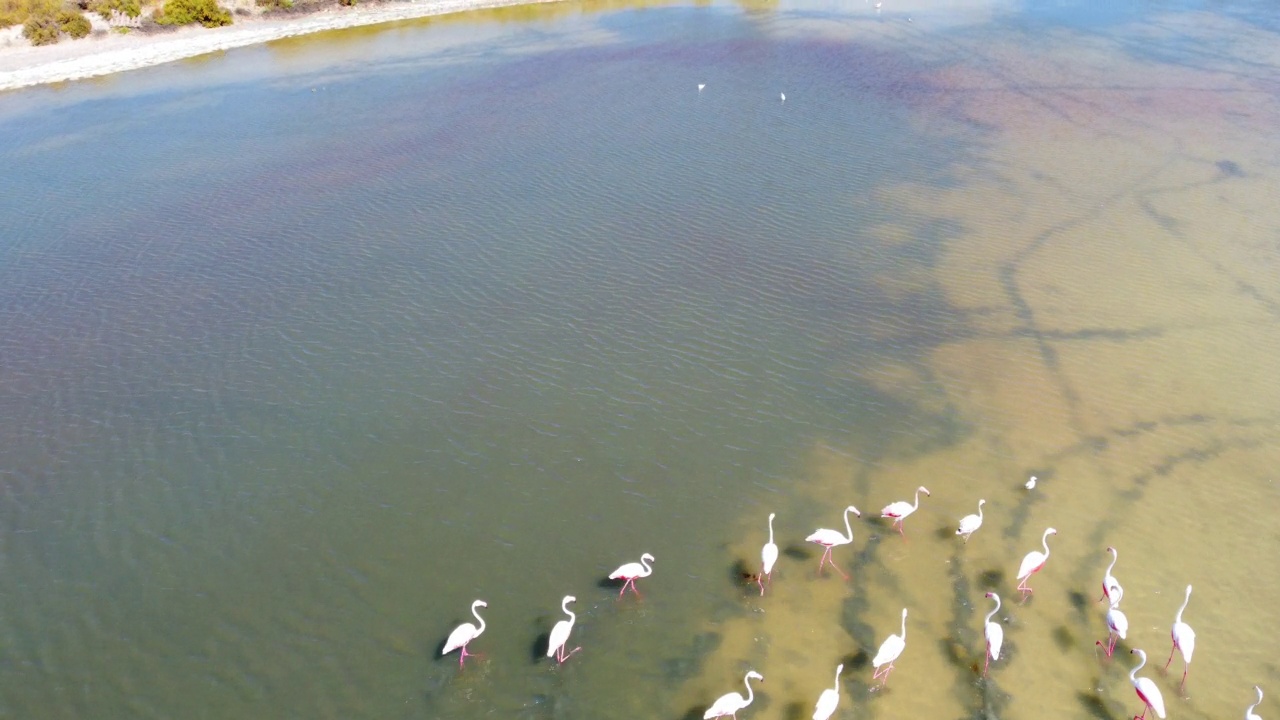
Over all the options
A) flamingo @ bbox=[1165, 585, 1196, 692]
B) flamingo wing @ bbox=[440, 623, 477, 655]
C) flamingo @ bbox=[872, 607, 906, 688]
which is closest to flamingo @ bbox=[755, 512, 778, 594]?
flamingo @ bbox=[872, 607, 906, 688]

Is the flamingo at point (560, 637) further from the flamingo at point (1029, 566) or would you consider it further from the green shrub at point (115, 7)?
Result: the green shrub at point (115, 7)

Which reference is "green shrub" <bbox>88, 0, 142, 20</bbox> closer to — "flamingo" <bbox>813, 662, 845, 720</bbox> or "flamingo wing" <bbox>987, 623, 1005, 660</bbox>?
"flamingo" <bbox>813, 662, 845, 720</bbox>

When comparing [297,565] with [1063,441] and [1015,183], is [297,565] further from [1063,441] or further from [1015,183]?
[1015,183]

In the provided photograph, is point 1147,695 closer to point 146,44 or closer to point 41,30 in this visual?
point 146,44

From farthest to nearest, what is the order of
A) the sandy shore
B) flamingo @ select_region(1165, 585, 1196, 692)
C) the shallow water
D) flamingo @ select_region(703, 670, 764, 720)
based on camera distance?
the sandy shore < the shallow water < flamingo @ select_region(1165, 585, 1196, 692) < flamingo @ select_region(703, 670, 764, 720)

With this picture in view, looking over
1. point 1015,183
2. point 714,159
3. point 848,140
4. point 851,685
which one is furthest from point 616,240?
point 851,685

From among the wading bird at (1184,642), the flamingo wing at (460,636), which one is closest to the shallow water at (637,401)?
the wading bird at (1184,642)

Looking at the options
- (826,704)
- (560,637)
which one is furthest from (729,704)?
(560,637)
